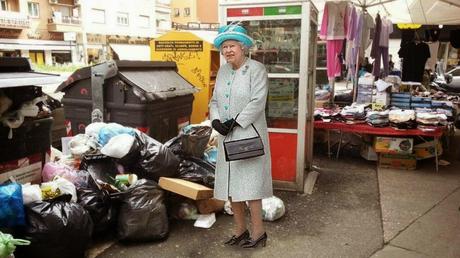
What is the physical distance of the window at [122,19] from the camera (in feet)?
112

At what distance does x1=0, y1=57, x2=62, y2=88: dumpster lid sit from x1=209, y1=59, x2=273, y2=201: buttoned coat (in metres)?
1.29

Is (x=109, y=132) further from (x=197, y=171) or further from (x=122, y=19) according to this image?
(x=122, y=19)

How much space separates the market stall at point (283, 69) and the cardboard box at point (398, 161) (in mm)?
1884

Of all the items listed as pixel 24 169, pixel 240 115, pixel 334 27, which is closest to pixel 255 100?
pixel 240 115

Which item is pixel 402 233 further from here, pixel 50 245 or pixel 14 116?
pixel 14 116

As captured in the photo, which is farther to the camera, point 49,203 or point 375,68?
→ point 375,68

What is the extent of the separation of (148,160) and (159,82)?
141cm

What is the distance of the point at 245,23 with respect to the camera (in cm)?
477

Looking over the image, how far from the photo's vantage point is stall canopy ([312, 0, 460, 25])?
9594 mm

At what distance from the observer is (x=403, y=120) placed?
5645mm

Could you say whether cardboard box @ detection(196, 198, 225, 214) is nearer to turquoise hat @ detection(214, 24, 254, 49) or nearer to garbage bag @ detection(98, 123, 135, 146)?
garbage bag @ detection(98, 123, 135, 146)

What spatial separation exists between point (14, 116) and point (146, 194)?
121 centimetres

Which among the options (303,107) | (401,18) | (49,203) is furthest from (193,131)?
(401,18)

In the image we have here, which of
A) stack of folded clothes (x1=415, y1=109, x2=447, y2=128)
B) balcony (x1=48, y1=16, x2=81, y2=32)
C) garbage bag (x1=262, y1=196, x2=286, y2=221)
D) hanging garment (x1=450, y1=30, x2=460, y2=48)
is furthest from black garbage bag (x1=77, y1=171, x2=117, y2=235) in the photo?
balcony (x1=48, y1=16, x2=81, y2=32)
